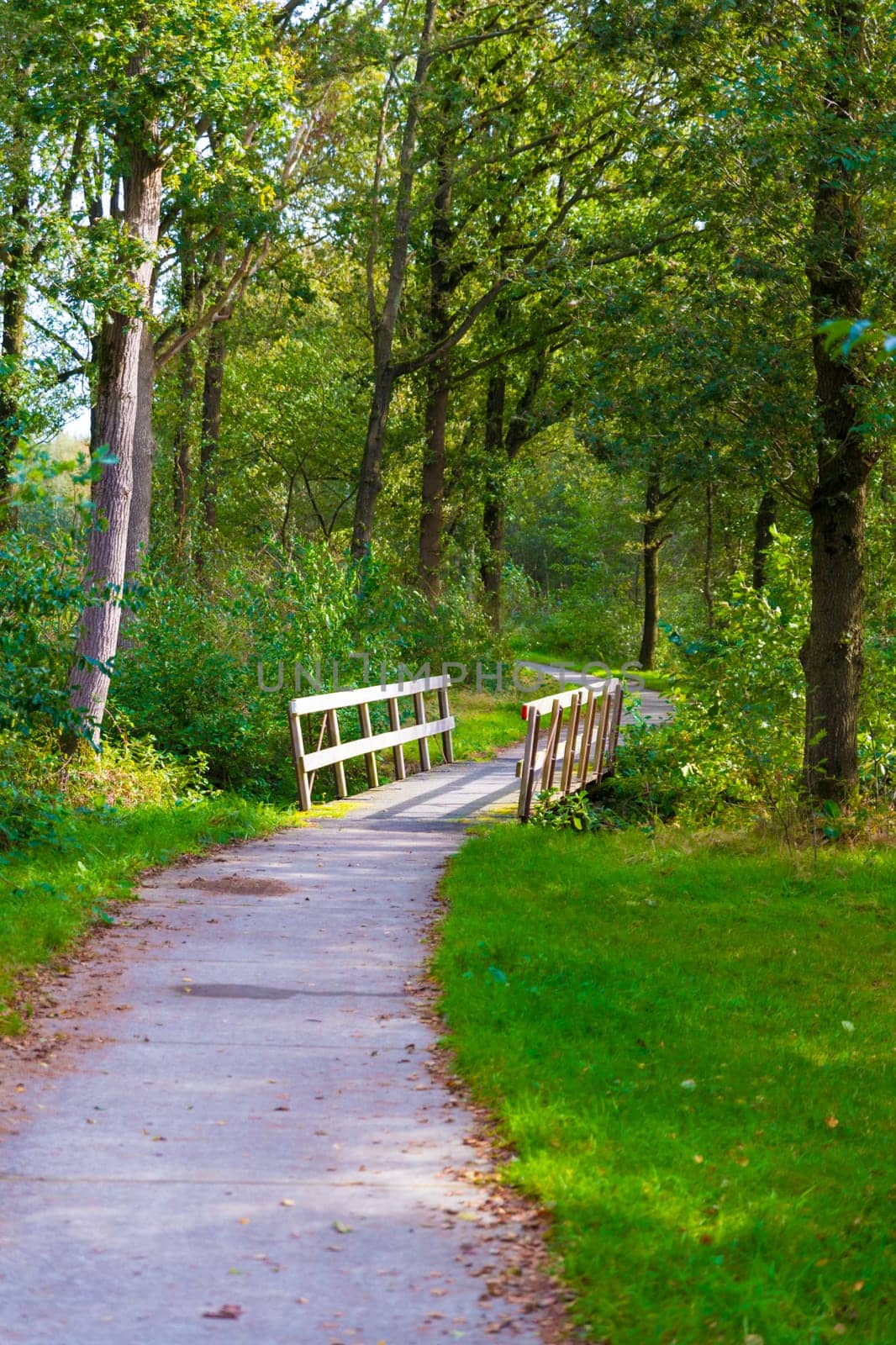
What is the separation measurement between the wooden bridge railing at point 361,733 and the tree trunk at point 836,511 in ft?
15.8

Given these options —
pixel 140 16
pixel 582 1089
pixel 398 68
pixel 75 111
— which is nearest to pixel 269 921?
pixel 582 1089

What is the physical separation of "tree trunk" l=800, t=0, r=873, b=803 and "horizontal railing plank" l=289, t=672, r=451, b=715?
477 centimetres

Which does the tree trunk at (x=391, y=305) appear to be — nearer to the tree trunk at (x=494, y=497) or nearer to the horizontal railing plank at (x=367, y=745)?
the horizontal railing plank at (x=367, y=745)

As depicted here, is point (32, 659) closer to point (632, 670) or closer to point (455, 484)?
point (455, 484)

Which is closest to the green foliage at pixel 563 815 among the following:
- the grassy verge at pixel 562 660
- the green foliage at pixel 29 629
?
the green foliage at pixel 29 629

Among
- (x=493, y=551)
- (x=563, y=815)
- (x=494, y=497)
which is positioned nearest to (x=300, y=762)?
(x=563, y=815)

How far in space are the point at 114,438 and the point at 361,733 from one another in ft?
15.7

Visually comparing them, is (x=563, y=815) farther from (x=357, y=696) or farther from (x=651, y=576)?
(x=651, y=576)

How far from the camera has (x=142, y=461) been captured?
1936cm

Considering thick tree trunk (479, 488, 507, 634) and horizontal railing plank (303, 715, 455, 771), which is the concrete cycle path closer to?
horizontal railing plank (303, 715, 455, 771)

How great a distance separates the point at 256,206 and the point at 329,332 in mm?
20936

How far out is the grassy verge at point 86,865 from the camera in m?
7.37

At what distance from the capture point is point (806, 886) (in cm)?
1056

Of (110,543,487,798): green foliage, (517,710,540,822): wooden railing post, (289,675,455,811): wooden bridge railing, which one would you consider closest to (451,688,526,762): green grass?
(289,675,455,811): wooden bridge railing
